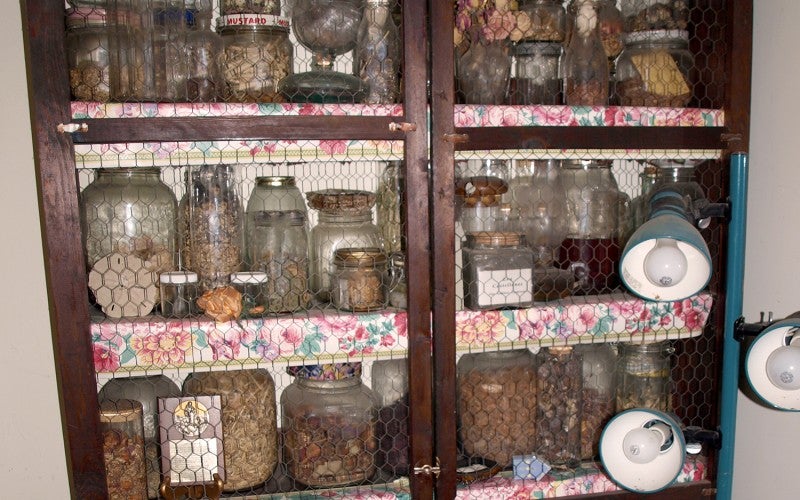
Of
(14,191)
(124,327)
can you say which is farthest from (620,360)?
(14,191)

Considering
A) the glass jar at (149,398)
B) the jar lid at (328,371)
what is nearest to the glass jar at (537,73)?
the jar lid at (328,371)

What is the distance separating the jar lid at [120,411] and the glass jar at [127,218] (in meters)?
0.23

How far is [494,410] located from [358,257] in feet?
1.27

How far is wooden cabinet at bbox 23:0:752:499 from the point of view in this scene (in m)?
0.98

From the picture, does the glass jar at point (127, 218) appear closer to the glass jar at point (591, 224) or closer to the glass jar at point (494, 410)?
the glass jar at point (494, 410)

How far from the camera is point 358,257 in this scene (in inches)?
44.2

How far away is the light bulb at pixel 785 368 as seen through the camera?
0.98m

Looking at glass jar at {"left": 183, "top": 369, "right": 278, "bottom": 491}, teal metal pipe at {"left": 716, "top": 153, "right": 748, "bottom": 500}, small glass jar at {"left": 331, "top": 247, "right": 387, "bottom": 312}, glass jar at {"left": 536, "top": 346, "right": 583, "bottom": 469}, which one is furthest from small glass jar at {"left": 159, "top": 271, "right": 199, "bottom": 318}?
teal metal pipe at {"left": 716, "top": 153, "right": 748, "bottom": 500}

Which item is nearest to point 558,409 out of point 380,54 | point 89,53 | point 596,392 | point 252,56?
point 596,392

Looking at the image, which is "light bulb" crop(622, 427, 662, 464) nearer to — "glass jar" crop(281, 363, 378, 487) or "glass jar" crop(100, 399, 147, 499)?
"glass jar" crop(281, 363, 378, 487)

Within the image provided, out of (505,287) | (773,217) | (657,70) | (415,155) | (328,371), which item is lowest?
(328,371)

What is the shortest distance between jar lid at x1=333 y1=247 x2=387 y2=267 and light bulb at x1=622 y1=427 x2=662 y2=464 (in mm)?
509

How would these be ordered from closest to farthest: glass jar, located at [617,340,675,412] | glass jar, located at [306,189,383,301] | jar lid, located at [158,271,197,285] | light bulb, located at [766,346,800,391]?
1. light bulb, located at [766,346,800,391]
2. jar lid, located at [158,271,197,285]
3. glass jar, located at [306,189,383,301]
4. glass jar, located at [617,340,675,412]

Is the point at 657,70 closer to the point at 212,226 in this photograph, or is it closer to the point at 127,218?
the point at 212,226
